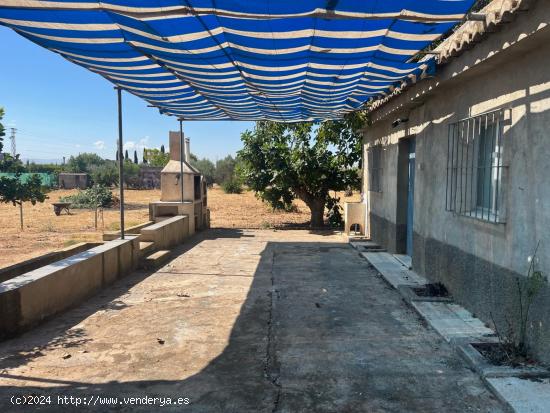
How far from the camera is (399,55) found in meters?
5.05

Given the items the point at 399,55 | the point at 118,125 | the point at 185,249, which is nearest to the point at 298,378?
the point at 399,55

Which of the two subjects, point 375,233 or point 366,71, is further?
point 375,233

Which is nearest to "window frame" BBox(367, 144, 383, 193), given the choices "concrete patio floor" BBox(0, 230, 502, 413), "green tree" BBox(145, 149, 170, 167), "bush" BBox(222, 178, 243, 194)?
"concrete patio floor" BBox(0, 230, 502, 413)

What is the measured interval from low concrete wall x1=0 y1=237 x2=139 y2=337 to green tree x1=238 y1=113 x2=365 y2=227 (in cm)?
774

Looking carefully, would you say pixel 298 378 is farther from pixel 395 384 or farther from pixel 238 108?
pixel 238 108

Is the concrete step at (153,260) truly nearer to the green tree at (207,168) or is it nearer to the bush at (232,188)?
the bush at (232,188)

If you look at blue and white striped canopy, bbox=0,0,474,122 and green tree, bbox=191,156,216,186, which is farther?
green tree, bbox=191,156,216,186

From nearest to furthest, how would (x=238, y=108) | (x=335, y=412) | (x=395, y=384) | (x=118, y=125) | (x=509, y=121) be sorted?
(x=335, y=412), (x=395, y=384), (x=509, y=121), (x=118, y=125), (x=238, y=108)

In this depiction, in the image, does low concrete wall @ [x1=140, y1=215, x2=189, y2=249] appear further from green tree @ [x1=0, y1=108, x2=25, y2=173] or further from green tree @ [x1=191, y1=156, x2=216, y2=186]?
green tree @ [x1=191, y1=156, x2=216, y2=186]

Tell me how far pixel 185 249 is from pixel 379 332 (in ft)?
21.5

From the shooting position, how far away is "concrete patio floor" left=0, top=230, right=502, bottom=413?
3.28 metres

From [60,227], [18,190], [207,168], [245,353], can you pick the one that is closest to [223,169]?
[207,168]

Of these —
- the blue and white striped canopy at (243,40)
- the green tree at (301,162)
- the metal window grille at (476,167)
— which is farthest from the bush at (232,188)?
the metal window grille at (476,167)

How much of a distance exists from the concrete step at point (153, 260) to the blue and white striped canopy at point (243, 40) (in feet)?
10.4
